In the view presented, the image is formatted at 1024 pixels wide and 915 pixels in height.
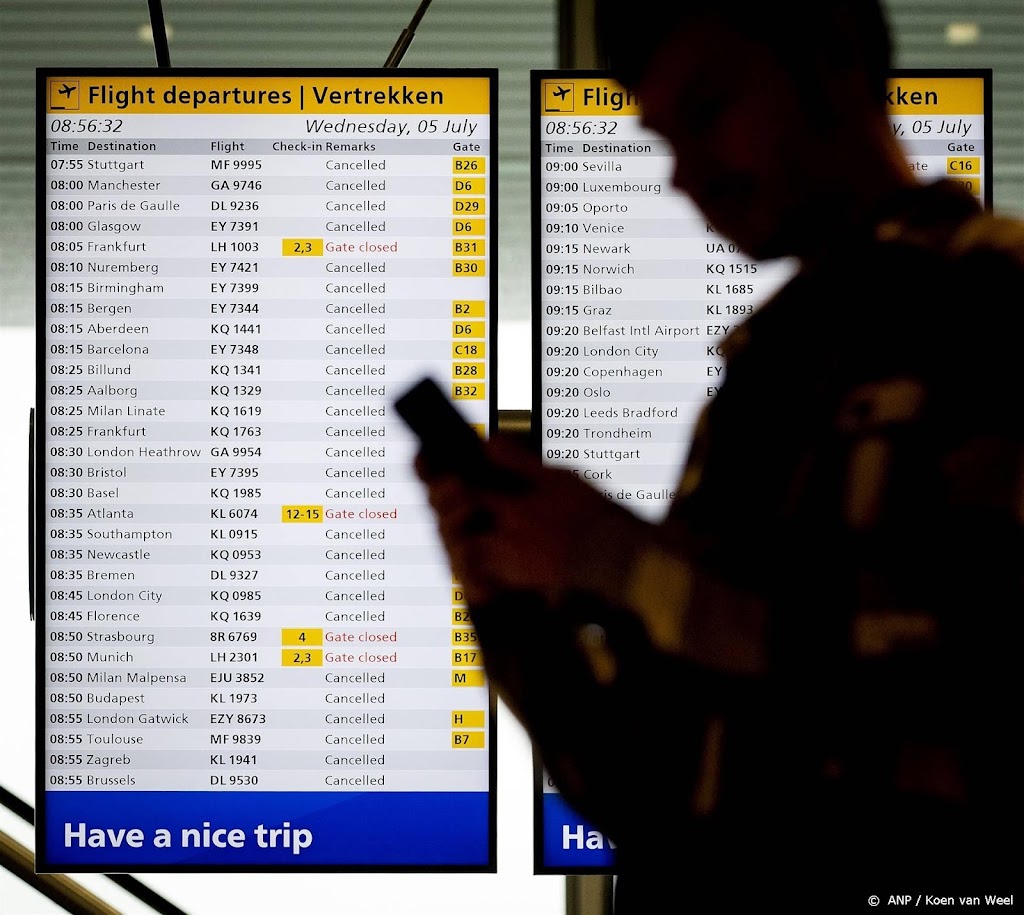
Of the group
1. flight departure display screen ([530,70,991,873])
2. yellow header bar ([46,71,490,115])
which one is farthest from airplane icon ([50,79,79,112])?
flight departure display screen ([530,70,991,873])

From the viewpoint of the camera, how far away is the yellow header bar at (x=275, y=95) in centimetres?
191

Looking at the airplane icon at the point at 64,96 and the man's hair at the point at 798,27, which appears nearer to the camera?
the man's hair at the point at 798,27

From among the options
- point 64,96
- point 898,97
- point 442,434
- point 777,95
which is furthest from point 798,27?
point 64,96

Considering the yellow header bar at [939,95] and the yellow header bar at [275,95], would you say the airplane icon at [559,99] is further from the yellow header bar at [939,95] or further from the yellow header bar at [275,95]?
the yellow header bar at [939,95]

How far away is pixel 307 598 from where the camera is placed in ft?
6.22

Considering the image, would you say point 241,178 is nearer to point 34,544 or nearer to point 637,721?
point 34,544

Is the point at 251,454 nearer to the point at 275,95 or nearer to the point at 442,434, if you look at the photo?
the point at 275,95

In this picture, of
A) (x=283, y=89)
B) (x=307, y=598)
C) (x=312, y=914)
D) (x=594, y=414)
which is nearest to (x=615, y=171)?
(x=594, y=414)

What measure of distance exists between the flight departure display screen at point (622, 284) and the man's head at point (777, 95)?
38.5 inches

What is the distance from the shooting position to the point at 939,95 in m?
1.93

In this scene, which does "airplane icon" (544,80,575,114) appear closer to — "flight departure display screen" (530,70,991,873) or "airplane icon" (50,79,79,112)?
"flight departure display screen" (530,70,991,873)

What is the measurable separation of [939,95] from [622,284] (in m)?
0.62

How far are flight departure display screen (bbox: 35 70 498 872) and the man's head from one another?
0.99 metres

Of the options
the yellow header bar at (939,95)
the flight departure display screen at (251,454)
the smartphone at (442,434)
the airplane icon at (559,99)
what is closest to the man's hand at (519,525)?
the smartphone at (442,434)
